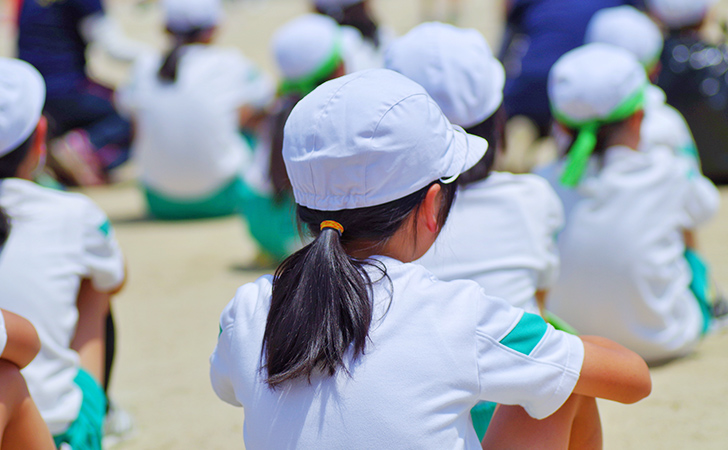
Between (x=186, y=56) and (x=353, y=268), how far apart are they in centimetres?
398

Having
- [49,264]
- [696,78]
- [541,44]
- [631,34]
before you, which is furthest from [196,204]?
[49,264]

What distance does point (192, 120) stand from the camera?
15.9 ft

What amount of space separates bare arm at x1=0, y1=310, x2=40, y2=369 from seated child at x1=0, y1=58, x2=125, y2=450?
0.25 meters

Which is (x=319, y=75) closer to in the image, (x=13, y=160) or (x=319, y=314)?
(x=13, y=160)

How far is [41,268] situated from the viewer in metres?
1.85

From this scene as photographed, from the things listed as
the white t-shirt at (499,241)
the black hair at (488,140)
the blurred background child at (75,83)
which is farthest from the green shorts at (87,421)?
the blurred background child at (75,83)

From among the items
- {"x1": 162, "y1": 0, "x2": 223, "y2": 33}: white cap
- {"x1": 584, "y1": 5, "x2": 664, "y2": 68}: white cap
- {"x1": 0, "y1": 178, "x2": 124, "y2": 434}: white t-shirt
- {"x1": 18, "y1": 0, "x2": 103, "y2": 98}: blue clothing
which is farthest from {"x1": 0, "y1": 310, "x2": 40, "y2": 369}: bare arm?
{"x1": 18, "y1": 0, "x2": 103, "y2": 98}: blue clothing

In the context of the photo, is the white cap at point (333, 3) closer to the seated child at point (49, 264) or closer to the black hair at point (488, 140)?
the black hair at point (488, 140)

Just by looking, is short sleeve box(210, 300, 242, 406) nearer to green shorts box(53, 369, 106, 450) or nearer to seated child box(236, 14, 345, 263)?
green shorts box(53, 369, 106, 450)

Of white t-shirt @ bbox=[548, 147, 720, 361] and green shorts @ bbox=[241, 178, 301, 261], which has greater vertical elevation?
white t-shirt @ bbox=[548, 147, 720, 361]

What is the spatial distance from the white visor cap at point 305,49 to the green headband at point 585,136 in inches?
53.0

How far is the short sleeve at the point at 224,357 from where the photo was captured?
1317 millimetres

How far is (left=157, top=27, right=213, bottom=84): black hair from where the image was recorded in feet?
15.8

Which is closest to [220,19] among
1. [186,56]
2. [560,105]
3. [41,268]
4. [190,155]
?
[186,56]
